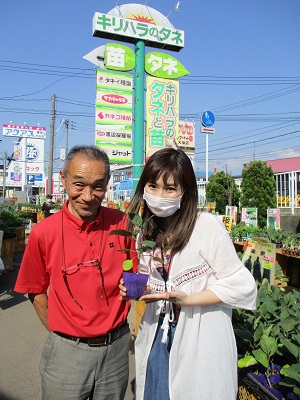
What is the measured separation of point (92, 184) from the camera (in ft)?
→ 5.26

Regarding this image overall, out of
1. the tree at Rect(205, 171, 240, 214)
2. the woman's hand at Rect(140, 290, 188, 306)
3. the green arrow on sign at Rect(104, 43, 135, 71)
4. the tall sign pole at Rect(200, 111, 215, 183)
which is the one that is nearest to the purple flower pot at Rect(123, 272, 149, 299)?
the woman's hand at Rect(140, 290, 188, 306)

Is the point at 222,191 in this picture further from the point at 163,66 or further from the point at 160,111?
the point at 163,66

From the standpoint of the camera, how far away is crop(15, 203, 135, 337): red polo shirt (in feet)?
5.21

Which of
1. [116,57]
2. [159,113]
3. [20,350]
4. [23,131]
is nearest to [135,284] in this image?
[20,350]

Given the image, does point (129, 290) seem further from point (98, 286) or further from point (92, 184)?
point (92, 184)

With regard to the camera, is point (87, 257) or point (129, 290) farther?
point (87, 257)

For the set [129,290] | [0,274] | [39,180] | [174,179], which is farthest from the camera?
[39,180]

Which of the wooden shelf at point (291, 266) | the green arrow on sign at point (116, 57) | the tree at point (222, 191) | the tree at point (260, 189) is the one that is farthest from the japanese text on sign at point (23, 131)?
the wooden shelf at point (291, 266)

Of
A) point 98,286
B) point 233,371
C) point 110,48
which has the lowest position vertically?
point 233,371

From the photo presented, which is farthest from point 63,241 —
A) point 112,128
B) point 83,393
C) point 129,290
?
point 112,128

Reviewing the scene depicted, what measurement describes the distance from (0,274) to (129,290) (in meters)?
6.23

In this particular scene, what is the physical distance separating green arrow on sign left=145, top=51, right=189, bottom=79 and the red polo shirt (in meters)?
6.22

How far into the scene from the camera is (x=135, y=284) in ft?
4.63

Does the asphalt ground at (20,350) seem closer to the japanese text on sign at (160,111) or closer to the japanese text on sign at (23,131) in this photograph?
the japanese text on sign at (160,111)
